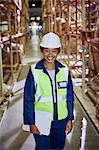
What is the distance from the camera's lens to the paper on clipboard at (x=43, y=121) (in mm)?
3162

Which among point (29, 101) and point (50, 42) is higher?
point (50, 42)

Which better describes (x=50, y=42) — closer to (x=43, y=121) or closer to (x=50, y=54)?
(x=50, y=54)

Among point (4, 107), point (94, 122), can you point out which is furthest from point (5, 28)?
point (94, 122)

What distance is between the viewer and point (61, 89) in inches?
126

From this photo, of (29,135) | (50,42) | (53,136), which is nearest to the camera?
(50,42)

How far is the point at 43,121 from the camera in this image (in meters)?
3.18

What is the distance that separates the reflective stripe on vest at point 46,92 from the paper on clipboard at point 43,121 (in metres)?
0.04

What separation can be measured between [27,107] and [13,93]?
550 cm

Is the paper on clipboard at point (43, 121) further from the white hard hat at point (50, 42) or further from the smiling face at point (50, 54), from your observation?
the white hard hat at point (50, 42)

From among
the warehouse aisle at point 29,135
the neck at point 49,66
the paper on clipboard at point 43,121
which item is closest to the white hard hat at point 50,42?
the neck at point 49,66

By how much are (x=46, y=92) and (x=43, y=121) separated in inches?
10.5

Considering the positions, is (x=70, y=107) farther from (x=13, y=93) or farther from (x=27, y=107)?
(x=13, y=93)

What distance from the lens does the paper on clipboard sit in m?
3.16

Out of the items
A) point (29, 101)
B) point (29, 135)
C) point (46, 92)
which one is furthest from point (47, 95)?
point (29, 135)
